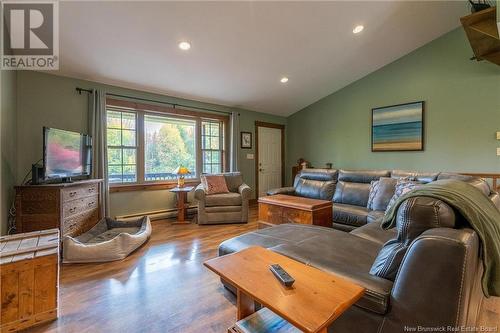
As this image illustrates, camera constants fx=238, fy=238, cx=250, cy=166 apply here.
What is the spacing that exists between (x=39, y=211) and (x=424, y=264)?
135 inches

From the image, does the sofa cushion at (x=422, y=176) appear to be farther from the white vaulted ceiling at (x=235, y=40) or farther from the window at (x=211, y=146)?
the window at (x=211, y=146)

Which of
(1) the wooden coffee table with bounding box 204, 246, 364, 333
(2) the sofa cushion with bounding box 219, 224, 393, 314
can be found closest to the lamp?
(2) the sofa cushion with bounding box 219, 224, 393, 314

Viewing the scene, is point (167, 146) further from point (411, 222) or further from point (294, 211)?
point (411, 222)

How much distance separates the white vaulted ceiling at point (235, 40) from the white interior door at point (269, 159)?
154cm

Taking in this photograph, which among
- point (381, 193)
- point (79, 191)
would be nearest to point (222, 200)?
point (79, 191)

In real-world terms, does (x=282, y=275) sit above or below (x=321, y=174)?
below

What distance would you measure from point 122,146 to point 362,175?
12.7ft

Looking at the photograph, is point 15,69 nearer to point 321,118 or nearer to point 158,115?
point 158,115

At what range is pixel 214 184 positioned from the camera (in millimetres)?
4203

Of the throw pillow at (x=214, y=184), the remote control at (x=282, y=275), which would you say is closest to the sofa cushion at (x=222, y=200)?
the throw pillow at (x=214, y=184)

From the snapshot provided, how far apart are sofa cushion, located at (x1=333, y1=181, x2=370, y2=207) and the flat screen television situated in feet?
11.9

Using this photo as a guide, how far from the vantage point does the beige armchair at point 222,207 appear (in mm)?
3932

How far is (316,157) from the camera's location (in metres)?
5.86

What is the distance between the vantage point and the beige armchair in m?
3.93
